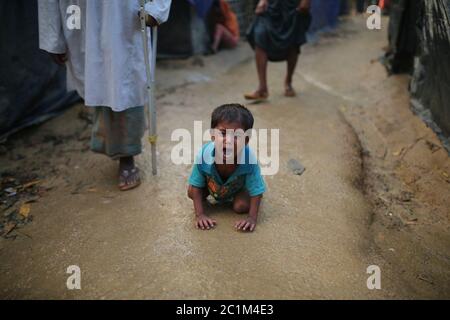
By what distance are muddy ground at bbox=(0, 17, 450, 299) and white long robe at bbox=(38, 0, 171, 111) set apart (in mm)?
738

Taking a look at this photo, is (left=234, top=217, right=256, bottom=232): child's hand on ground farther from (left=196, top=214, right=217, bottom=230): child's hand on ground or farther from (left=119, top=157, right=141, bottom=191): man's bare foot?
(left=119, top=157, right=141, bottom=191): man's bare foot

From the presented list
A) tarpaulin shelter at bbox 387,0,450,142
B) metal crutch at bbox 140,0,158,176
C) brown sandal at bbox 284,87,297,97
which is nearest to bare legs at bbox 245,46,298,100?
brown sandal at bbox 284,87,297,97

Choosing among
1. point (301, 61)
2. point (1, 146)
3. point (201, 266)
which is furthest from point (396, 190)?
point (301, 61)

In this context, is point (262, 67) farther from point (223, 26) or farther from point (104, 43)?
point (223, 26)

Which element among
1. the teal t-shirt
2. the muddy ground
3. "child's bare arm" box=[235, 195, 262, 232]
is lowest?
the muddy ground

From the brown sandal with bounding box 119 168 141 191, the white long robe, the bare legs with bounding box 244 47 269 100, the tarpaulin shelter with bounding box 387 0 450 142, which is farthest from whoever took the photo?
the bare legs with bounding box 244 47 269 100

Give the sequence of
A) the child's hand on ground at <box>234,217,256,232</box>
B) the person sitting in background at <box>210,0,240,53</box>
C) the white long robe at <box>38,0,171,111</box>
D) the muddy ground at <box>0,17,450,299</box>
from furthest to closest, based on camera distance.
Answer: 1. the person sitting in background at <box>210,0,240,53</box>
2. the white long robe at <box>38,0,171,111</box>
3. the child's hand on ground at <box>234,217,256,232</box>
4. the muddy ground at <box>0,17,450,299</box>

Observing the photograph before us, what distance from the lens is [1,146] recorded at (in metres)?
3.62

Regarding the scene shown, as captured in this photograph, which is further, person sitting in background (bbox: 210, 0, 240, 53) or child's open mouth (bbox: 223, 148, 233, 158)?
person sitting in background (bbox: 210, 0, 240, 53)

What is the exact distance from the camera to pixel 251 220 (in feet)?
7.99

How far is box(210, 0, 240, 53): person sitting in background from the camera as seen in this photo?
273 inches

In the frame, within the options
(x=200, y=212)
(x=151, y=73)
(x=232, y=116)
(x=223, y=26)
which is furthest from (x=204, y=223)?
(x=223, y=26)
